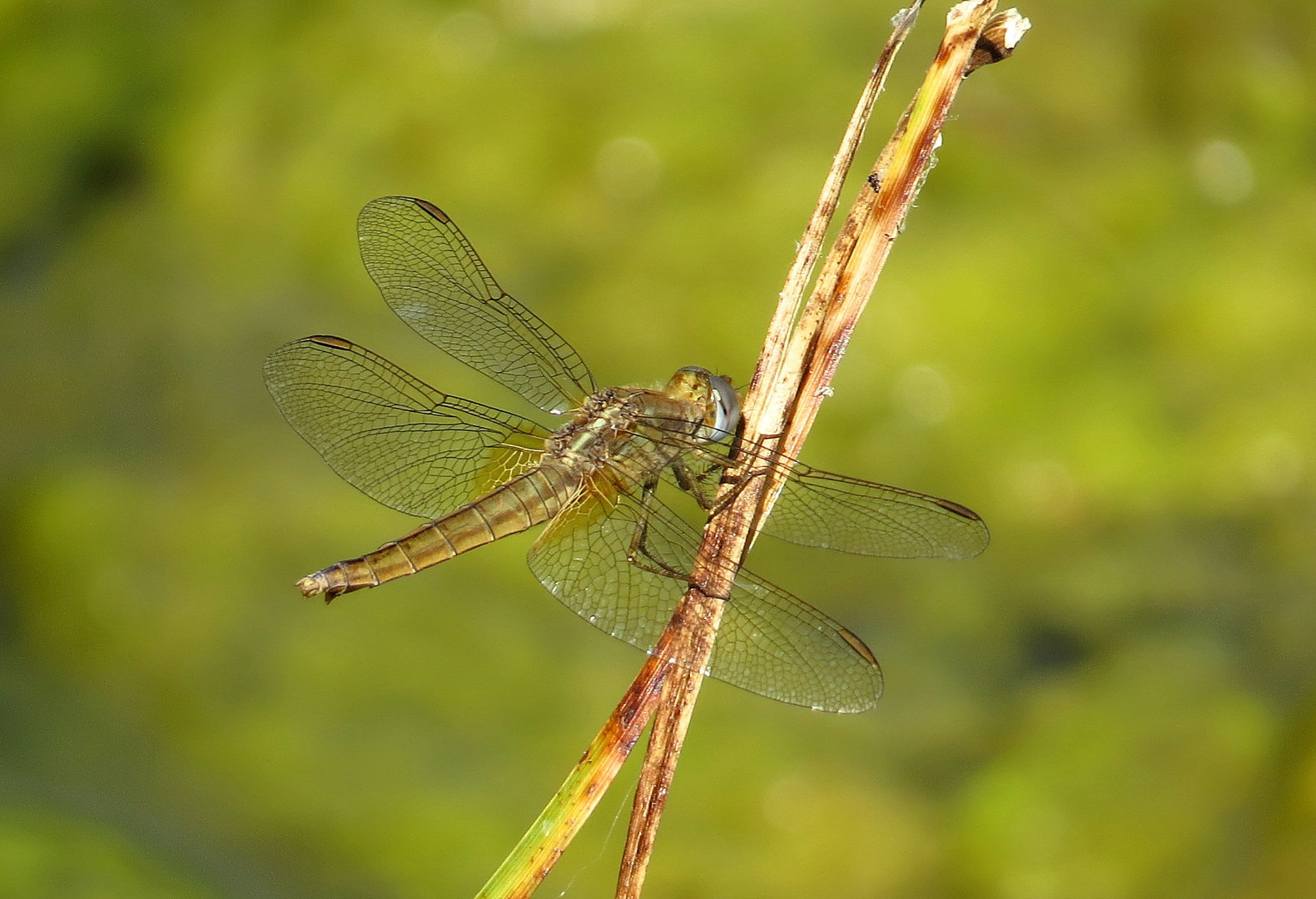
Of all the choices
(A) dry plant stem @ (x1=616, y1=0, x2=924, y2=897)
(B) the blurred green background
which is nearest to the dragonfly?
(A) dry plant stem @ (x1=616, y1=0, x2=924, y2=897)

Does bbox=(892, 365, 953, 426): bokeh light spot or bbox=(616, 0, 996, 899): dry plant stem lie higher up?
bbox=(892, 365, 953, 426): bokeh light spot

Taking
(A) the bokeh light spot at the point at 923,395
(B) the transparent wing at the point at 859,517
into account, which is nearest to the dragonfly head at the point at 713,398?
(B) the transparent wing at the point at 859,517

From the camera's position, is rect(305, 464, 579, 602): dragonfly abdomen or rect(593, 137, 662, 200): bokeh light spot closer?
rect(305, 464, 579, 602): dragonfly abdomen

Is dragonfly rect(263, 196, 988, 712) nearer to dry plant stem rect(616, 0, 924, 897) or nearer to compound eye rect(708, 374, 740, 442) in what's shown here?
compound eye rect(708, 374, 740, 442)

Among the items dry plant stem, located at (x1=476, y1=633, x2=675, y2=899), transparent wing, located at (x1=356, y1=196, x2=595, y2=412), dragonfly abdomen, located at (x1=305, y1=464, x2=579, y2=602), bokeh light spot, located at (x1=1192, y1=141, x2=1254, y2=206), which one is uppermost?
bokeh light spot, located at (x1=1192, y1=141, x2=1254, y2=206)

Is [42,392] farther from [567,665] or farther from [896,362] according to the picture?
[896,362]

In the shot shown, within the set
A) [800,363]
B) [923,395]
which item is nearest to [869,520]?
[800,363]

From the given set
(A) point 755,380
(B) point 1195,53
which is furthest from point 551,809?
(B) point 1195,53

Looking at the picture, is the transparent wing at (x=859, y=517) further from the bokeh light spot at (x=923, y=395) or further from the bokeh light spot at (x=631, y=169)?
the bokeh light spot at (x=631, y=169)
